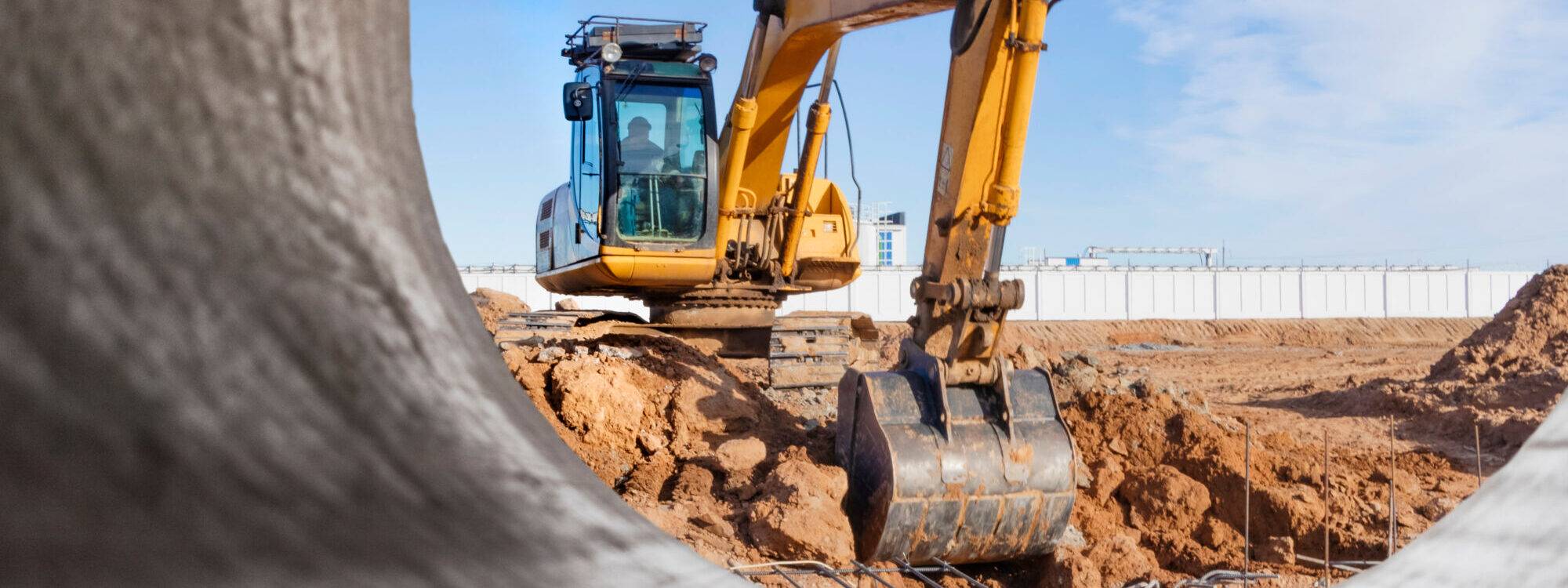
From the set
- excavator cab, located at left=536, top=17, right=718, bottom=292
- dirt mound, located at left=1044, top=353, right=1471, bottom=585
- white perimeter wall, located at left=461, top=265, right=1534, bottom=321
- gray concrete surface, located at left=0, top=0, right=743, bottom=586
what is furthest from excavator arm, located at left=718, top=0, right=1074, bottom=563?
white perimeter wall, located at left=461, top=265, right=1534, bottom=321

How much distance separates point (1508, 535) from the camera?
0.60m

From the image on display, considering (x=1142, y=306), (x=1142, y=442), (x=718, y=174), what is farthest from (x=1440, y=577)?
(x=1142, y=306)

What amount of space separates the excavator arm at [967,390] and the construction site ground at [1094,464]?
249mm

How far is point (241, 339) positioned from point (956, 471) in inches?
191

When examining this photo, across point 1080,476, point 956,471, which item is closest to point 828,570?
point 956,471

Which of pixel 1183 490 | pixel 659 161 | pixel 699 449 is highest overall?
pixel 659 161

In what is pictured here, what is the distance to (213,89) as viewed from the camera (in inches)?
18.8

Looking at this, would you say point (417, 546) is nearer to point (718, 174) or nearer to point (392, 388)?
point (392, 388)

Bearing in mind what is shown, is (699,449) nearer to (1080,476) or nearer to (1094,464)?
(1080,476)

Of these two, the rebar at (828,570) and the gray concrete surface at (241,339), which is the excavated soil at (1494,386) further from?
the gray concrete surface at (241,339)

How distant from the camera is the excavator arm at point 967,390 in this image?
5.12 meters

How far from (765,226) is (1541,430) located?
8610 mm

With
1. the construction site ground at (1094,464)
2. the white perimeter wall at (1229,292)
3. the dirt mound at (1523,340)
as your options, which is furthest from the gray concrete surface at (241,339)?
the white perimeter wall at (1229,292)

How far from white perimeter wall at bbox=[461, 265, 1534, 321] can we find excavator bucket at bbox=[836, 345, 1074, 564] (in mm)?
23849
